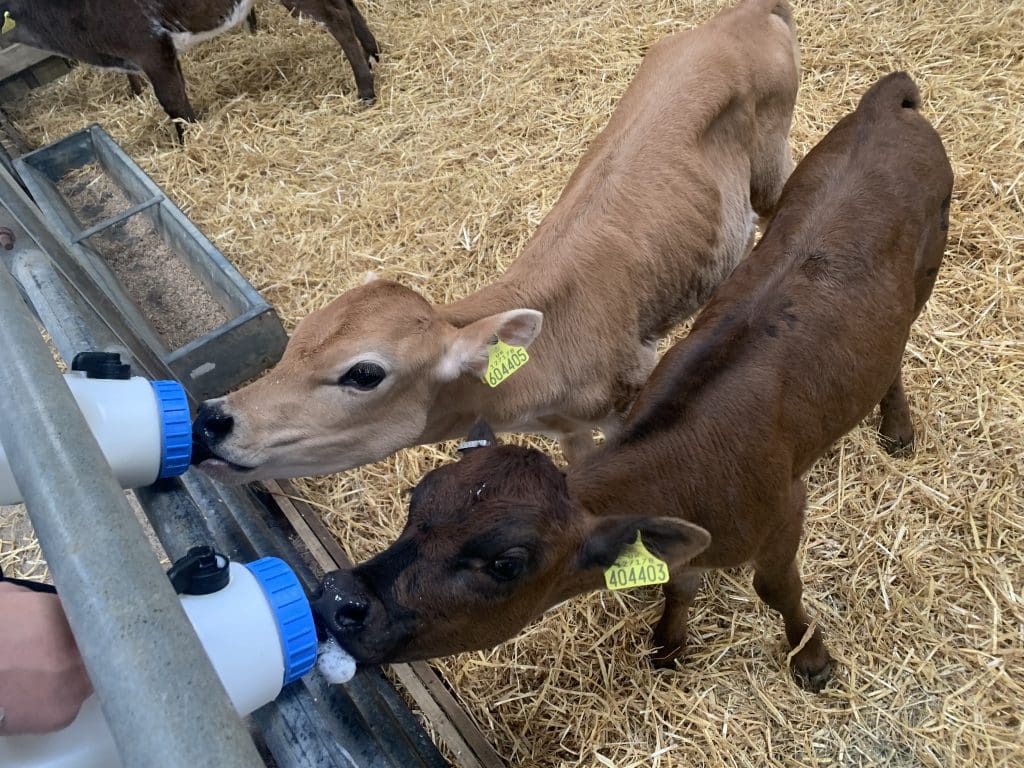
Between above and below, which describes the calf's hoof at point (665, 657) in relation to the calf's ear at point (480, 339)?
below

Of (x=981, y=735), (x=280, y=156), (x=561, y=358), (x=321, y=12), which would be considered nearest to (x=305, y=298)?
(x=280, y=156)

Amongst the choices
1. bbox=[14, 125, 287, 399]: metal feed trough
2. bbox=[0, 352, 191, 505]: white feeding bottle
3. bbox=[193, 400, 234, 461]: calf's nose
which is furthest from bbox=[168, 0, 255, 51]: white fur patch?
bbox=[0, 352, 191, 505]: white feeding bottle

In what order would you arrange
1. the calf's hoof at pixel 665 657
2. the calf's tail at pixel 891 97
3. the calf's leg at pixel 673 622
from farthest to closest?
1. the calf's tail at pixel 891 97
2. the calf's hoof at pixel 665 657
3. the calf's leg at pixel 673 622

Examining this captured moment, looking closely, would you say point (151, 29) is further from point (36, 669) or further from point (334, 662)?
point (36, 669)

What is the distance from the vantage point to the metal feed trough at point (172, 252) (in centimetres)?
414

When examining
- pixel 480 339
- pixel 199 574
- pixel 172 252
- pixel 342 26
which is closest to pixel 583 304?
pixel 480 339

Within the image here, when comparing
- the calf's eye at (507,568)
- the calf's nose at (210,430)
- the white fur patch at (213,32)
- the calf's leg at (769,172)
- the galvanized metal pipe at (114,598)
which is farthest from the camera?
the white fur patch at (213,32)

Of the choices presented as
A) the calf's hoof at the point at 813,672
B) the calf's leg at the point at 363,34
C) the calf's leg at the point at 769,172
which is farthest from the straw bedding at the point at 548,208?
the calf's leg at the point at 769,172

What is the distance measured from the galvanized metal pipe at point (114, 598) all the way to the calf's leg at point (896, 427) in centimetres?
334

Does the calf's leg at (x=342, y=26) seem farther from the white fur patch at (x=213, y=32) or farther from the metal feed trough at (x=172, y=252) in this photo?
the metal feed trough at (x=172, y=252)

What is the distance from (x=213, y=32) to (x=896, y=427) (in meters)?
6.04

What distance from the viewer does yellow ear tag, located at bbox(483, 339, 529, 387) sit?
107 inches

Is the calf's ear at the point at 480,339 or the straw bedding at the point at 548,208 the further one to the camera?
the straw bedding at the point at 548,208

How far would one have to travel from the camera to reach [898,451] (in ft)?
11.8
